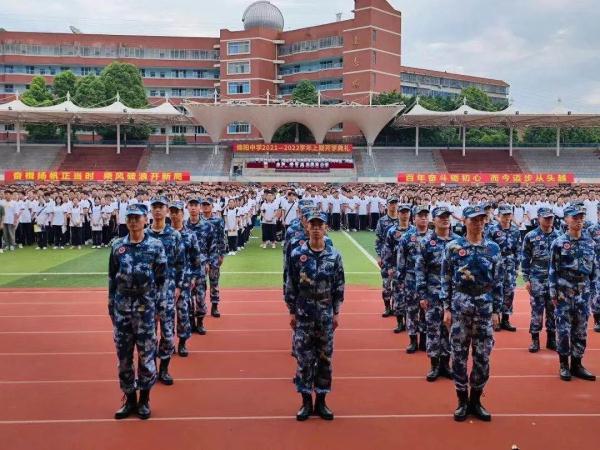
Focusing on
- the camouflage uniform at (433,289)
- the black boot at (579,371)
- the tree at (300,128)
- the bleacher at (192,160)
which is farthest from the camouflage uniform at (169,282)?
the tree at (300,128)

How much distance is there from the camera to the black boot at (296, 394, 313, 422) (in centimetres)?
539

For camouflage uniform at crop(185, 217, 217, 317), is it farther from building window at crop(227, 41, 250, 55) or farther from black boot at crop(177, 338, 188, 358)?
building window at crop(227, 41, 250, 55)

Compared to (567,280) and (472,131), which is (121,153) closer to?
(472,131)

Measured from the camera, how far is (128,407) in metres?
5.44

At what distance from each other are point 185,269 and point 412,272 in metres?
2.73

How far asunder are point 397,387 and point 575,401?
1.70 m

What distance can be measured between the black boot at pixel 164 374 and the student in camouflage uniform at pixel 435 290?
2.75m

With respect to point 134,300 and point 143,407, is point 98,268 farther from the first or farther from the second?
point 134,300

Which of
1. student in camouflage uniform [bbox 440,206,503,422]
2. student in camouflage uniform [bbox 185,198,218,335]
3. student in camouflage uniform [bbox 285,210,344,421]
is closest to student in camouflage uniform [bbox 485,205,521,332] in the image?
student in camouflage uniform [bbox 440,206,503,422]

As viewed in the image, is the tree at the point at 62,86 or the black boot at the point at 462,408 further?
the tree at the point at 62,86

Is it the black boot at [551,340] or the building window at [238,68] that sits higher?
the building window at [238,68]

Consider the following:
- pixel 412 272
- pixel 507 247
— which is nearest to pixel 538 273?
pixel 507 247

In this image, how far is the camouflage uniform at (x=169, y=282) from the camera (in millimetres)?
6141

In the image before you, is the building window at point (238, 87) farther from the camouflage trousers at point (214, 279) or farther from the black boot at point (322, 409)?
the black boot at point (322, 409)
